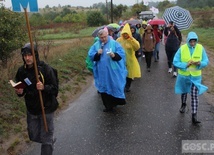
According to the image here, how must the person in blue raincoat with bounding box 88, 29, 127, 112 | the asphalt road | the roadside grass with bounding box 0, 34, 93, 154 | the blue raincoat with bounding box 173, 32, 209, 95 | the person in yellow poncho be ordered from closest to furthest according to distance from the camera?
the asphalt road < the roadside grass with bounding box 0, 34, 93, 154 < the blue raincoat with bounding box 173, 32, 209, 95 < the person in blue raincoat with bounding box 88, 29, 127, 112 < the person in yellow poncho

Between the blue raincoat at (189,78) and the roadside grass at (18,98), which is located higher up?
the blue raincoat at (189,78)

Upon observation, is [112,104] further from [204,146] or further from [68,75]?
[68,75]

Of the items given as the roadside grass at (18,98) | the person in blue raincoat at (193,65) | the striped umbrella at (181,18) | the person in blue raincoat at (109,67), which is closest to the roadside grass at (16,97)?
the roadside grass at (18,98)

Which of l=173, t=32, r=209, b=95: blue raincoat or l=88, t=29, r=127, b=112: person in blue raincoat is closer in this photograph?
l=173, t=32, r=209, b=95: blue raincoat

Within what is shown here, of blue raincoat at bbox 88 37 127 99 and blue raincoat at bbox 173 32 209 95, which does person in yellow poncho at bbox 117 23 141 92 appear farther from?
blue raincoat at bbox 173 32 209 95

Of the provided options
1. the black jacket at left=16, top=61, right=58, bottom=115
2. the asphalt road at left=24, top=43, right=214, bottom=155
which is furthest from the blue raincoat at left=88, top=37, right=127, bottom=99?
the black jacket at left=16, top=61, right=58, bottom=115

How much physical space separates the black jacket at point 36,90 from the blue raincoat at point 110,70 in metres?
2.19

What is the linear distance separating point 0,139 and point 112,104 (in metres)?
2.42

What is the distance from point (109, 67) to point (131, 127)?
1.32 metres

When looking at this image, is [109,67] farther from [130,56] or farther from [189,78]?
[130,56]

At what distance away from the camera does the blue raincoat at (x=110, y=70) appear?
5617 millimetres

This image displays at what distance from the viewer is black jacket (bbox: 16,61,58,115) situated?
3.46 meters

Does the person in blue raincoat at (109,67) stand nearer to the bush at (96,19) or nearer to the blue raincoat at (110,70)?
the blue raincoat at (110,70)

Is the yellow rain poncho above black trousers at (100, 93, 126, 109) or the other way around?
above
